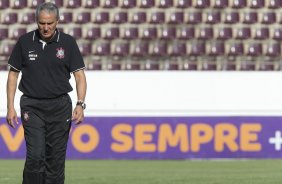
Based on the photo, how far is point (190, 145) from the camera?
1669 centimetres

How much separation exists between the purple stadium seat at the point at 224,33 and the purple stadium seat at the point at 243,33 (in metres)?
0.19

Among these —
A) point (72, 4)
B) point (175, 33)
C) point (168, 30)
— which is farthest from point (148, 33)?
point (72, 4)

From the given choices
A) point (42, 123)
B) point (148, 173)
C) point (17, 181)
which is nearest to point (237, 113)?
point (148, 173)

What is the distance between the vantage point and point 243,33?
73.6 ft

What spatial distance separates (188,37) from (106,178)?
11201 mm

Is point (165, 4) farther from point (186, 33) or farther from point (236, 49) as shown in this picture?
point (236, 49)

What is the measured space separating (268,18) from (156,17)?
2.99 metres

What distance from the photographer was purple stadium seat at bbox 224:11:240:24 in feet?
73.6

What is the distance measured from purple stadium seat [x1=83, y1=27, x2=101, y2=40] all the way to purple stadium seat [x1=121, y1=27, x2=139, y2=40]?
676 mm

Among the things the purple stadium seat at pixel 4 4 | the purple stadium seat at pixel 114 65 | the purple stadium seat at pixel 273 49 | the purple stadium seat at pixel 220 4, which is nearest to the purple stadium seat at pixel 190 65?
the purple stadium seat at pixel 114 65

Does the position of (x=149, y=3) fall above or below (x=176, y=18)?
above

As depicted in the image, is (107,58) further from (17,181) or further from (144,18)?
(17,181)

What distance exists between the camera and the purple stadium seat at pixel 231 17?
73.6ft

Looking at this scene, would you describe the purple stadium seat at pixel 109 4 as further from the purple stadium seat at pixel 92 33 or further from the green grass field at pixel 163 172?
the green grass field at pixel 163 172
